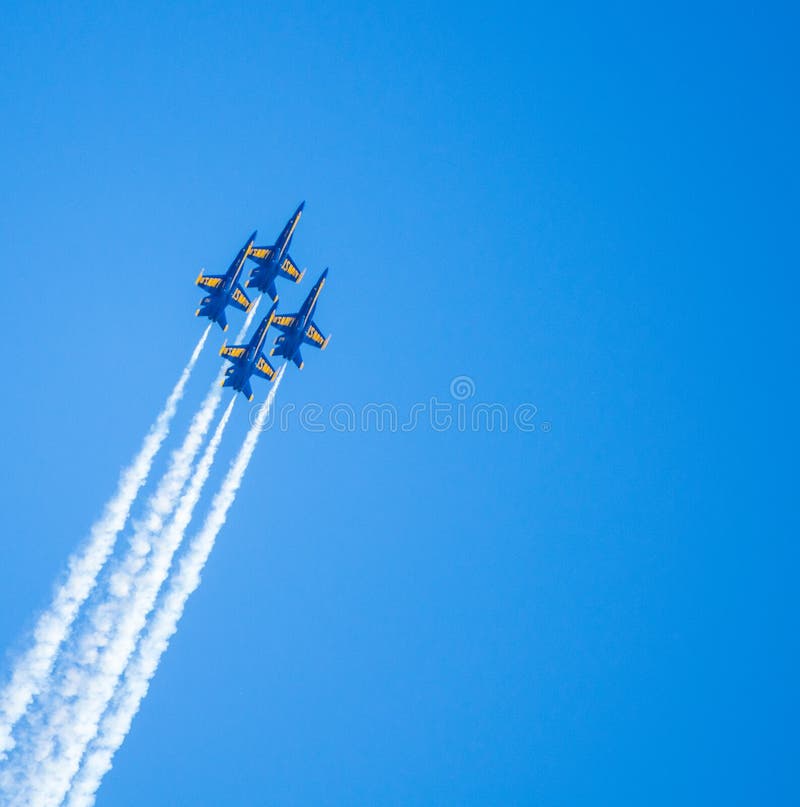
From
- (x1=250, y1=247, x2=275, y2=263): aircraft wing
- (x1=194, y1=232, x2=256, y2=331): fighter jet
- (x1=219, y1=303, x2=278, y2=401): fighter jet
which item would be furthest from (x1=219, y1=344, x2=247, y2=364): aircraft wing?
(x1=250, y1=247, x2=275, y2=263): aircraft wing

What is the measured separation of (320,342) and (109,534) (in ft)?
67.4

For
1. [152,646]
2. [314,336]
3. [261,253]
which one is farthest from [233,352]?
[152,646]

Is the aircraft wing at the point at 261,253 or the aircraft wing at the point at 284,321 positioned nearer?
the aircraft wing at the point at 284,321

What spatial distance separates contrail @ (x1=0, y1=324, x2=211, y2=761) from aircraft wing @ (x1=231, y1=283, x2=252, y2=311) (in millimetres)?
9694

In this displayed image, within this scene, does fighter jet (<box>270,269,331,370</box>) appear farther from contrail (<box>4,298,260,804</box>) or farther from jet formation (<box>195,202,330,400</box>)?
contrail (<box>4,298,260,804</box>)

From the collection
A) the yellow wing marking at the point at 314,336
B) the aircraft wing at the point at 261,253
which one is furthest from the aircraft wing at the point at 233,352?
the aircraft wing at the point at 261,253

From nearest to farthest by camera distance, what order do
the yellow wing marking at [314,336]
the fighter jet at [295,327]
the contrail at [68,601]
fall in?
the contrail at [68,601] < the fighter jet at [295,327] < the yellow wing marking at [314,336]

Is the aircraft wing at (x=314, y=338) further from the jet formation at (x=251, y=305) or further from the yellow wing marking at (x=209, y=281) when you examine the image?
the yellow wing marking at (x=209, y=281)

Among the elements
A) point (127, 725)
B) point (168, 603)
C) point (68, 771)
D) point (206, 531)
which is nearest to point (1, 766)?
point (68, 771)

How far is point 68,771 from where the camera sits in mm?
43125

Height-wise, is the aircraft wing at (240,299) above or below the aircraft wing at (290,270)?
below

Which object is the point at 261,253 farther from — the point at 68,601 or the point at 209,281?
the point at 68,601

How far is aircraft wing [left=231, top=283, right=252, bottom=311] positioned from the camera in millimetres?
59750

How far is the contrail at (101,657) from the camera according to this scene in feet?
141
